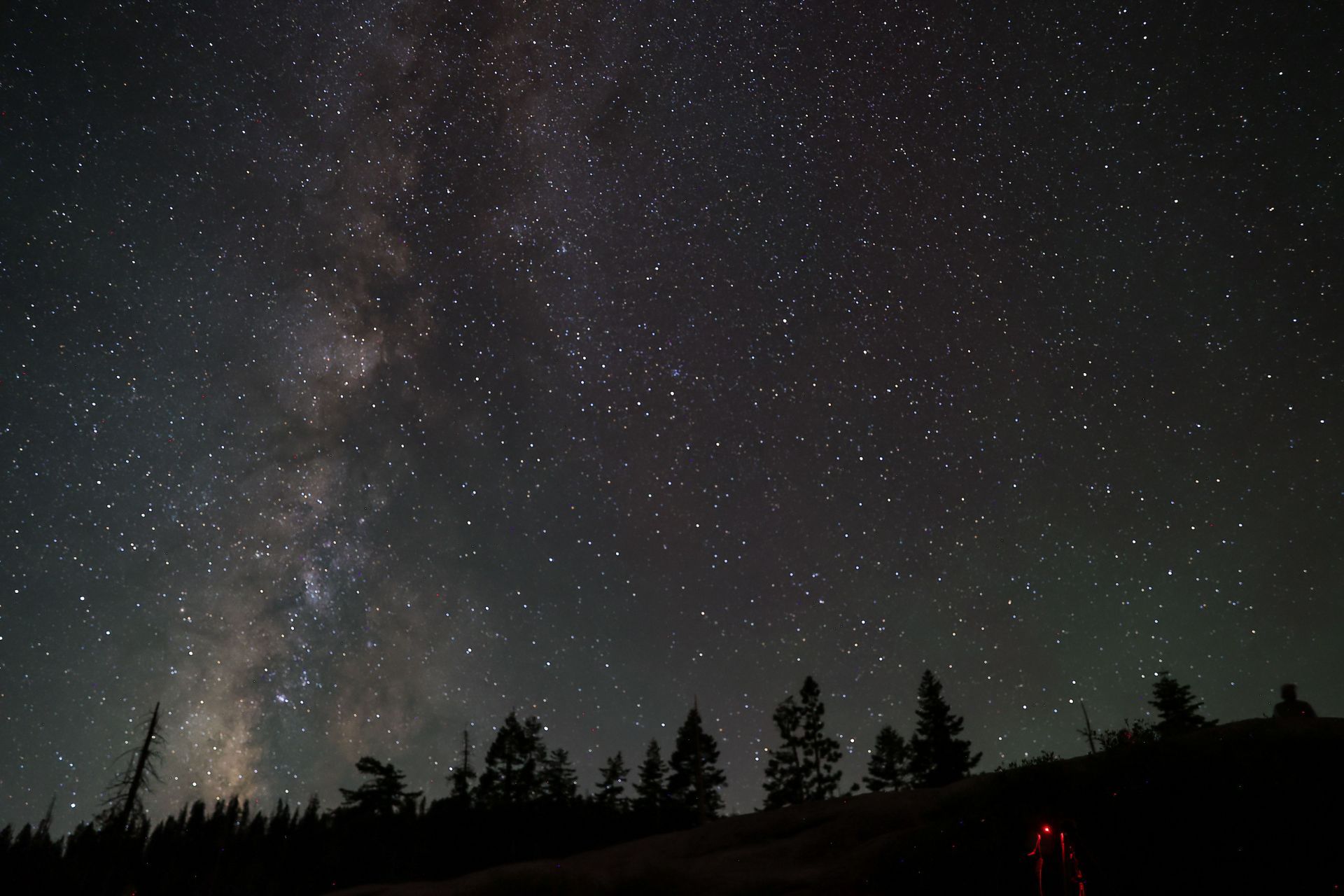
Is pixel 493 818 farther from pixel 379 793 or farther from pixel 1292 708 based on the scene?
pixel 1292 708

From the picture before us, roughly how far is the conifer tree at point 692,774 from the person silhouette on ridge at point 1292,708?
120 feet

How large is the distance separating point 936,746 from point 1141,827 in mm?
30040

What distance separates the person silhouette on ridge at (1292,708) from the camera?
19.1 metres

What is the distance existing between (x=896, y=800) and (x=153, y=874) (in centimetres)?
7369

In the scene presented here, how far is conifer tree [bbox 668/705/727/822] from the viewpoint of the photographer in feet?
174

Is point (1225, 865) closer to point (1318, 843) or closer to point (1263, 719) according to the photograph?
point (1318, 843)

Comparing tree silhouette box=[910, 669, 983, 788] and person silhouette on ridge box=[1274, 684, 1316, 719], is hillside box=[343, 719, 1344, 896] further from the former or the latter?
tree silhouette box=[910, 669, 983, 788]

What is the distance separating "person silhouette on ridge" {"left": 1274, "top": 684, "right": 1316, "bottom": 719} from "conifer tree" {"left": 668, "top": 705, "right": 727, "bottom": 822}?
36.5m

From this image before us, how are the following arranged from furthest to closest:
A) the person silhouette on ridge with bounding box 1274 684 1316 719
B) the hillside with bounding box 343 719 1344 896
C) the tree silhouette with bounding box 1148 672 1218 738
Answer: the tree silhouette with bounding box 1148 672 1218 738 → the person silhouette on ridge with bounding box 1274 684 1316 719 → the hillside with bounding box 343 719 1344 896

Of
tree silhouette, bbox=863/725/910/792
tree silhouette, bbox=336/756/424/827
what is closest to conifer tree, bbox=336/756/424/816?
tree silhouette, bbox=336/756/424/827

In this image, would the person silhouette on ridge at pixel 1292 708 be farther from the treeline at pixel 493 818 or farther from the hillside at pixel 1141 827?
the treeline at pixel 493 818

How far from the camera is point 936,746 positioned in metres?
45.2

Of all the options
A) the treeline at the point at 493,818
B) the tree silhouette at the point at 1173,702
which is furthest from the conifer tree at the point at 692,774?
the tree silhouette at the point at 1173,702

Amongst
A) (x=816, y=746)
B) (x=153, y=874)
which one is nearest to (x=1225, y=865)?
(x=816, y=746)
